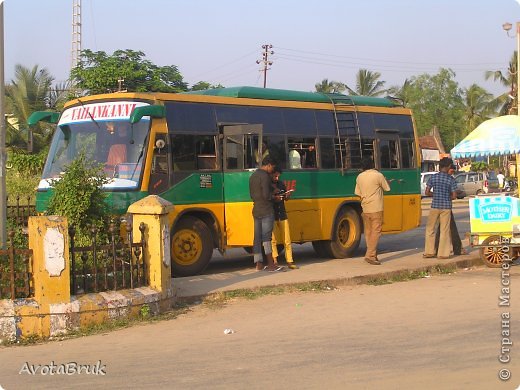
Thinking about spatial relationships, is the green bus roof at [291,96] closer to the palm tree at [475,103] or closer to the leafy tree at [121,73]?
the leafy tree at [121,73]

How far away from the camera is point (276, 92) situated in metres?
13.4

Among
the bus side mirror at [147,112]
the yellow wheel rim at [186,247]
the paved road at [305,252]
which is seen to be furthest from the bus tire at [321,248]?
the bus side mirror at [147,112]

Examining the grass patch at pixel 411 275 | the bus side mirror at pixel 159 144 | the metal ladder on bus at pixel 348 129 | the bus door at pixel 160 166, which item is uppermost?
the metal ladder on bus at pixel 348 129

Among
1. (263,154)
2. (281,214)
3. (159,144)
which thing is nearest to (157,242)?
(159,144)

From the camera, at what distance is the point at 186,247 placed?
37.9 ft

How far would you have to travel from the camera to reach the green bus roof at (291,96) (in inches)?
503

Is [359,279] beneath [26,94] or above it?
beneath

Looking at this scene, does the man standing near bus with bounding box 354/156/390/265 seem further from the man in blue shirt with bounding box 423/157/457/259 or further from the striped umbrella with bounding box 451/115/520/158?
the striped umbrella with bounding box 451/115/520/158

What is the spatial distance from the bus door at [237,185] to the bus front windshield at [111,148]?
5.31 ft

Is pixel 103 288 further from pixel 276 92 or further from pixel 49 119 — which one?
pixel 276 92

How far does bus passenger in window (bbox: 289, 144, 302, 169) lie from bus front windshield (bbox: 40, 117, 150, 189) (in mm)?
3118

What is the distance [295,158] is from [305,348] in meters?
6.74

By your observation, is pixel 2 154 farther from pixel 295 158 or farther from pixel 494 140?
pixel 494 140

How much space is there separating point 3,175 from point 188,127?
3.95m
